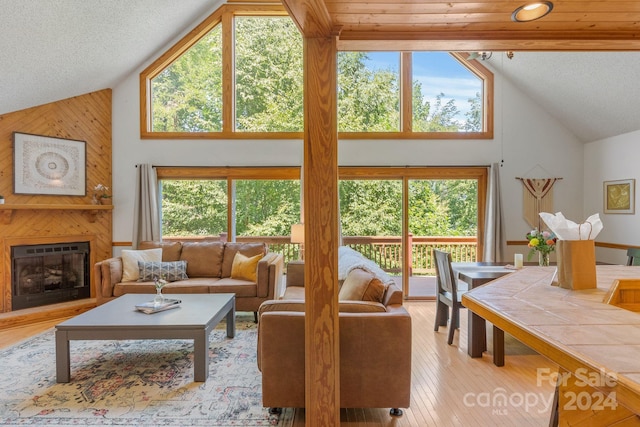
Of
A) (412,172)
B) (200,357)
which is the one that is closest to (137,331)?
(200,357)

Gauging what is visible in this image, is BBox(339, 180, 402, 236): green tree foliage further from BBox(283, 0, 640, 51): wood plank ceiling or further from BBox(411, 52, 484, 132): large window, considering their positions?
BBox(283, 0, 640, 51): wood plank ceiling

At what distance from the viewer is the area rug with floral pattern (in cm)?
226

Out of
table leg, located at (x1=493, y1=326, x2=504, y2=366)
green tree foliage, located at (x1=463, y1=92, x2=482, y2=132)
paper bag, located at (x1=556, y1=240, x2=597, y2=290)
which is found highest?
green tree foliage, located at (x1=463, y1=92, x2=482, y2=132)

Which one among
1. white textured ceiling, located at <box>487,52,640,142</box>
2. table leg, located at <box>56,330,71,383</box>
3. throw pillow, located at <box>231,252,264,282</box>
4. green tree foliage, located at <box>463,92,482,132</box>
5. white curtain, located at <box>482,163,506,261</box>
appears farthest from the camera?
green tree foliage, located at <box>463,92,482,132</box>

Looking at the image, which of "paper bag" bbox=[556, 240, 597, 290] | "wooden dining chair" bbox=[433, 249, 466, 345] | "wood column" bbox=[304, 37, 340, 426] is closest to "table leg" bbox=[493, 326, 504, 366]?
"wooden dining chair" bbox=[433, 249, 466, 345]

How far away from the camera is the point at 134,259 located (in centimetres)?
436

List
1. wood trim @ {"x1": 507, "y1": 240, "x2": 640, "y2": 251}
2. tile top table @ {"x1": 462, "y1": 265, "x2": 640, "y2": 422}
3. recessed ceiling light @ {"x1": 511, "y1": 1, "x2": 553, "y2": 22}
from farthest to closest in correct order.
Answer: wood trim @ {"x1": 507, "y1": 240, "x2": 640, "y2": 251} < recessed ceiling light @ {"x1": 511, "y1": 1, "x2": 553, "y2": 22} < tile top table @ {"x1": 462, "y1": 265, "x2": 640, "y2": 422}

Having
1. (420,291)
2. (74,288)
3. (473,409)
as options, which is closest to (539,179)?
(420,291)

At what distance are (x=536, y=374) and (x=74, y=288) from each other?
5693 millimetres

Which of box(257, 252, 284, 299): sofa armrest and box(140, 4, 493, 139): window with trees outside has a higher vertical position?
box(140, 4, 493, 139): window with trees outside

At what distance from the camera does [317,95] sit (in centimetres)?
185

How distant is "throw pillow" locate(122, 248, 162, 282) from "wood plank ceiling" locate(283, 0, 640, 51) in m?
3.76

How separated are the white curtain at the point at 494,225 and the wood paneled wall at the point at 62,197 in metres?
5.75

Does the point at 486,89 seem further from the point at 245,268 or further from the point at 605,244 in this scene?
the point at 245,268
